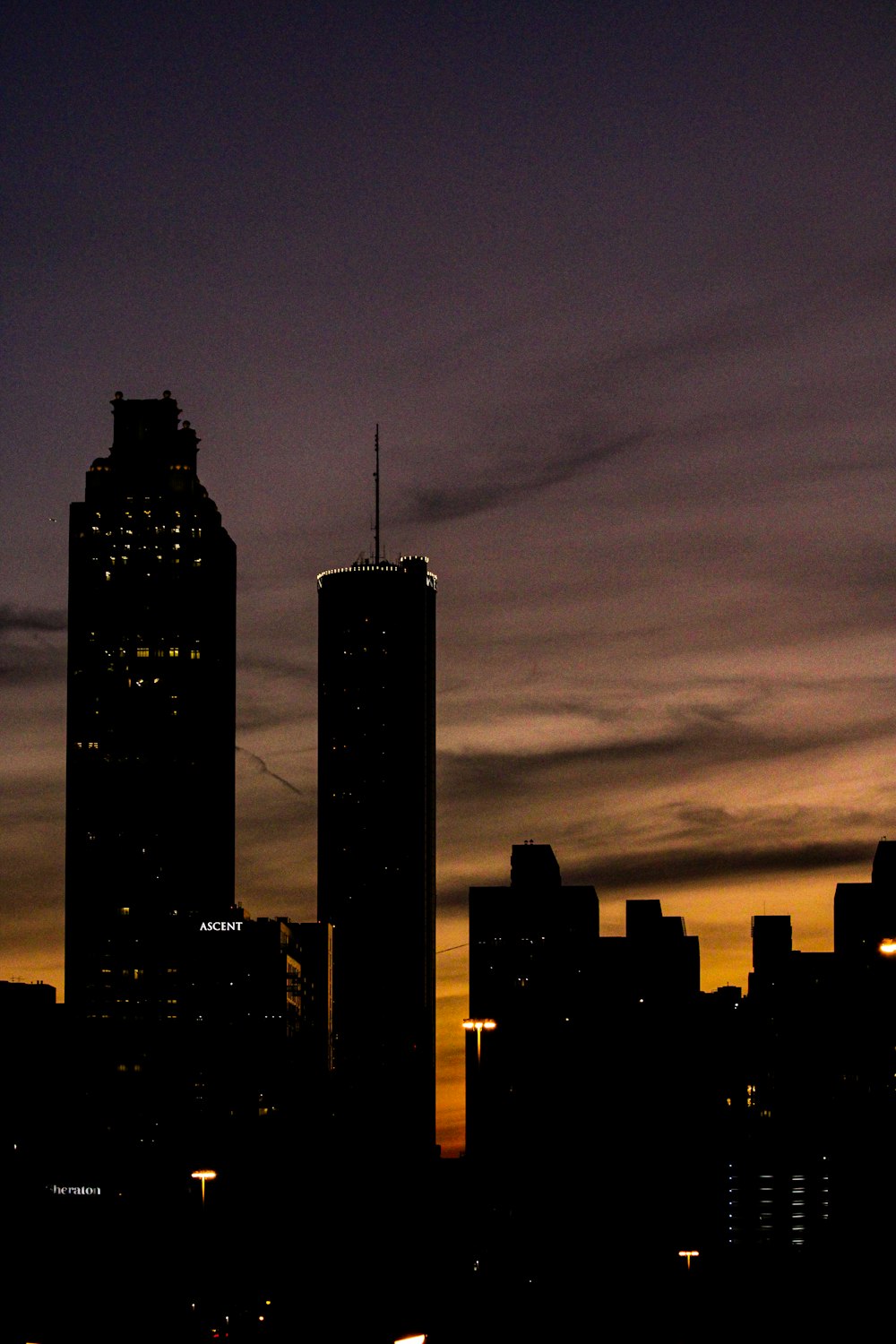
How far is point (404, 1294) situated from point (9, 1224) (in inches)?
3361

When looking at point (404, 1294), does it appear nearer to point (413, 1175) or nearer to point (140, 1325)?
point (140, 1325)

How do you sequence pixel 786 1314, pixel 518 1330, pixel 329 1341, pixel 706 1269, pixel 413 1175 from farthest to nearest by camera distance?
1. pixel 413 1175
2. pixel 706 1269
3. pixel 786 1314
4. pixel 518 1330
5. pixel 329 1341

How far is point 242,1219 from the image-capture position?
168375 mm

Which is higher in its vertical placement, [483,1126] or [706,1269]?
[483,1126]

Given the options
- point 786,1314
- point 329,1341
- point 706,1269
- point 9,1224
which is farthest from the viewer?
point 9,1224

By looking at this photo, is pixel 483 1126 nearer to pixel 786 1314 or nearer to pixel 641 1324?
pixel 786 1314

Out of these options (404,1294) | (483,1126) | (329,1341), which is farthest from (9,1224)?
(329,1341)

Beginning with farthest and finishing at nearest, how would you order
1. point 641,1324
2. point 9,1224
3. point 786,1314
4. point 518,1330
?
point 9,1224, point 786,1314, point 641,1324, point 518,1330

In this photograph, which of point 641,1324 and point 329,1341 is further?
point 641,1324

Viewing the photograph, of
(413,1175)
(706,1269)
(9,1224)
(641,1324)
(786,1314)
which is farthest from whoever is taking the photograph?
(413,1175)

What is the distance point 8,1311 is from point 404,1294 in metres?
14.1

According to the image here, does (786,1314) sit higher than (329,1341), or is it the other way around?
(329,1341)

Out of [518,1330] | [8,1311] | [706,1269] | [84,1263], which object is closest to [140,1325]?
[8,1311]

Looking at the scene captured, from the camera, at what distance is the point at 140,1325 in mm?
74125
